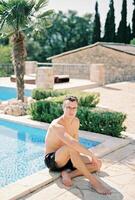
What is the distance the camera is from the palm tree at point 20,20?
38.3 feet

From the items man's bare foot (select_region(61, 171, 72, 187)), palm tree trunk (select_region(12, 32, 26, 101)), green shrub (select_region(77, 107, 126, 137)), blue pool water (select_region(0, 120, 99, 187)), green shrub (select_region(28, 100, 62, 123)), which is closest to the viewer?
man's bare foot (select_region(61, 171, 72, 187))

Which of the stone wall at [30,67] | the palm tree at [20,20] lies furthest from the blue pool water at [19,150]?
the stone wall at [30,67]

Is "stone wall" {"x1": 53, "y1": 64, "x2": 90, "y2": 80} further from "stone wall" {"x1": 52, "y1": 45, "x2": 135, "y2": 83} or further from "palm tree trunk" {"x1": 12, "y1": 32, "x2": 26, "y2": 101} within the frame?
"palm tree trunk" {"x1": 12, "y1": 32, "x2": 26, "y2": 101}

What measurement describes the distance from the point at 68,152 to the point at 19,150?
3104mm

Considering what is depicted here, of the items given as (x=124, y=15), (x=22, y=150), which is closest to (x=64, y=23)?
(x=124, y=15)

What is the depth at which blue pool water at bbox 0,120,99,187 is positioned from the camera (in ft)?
22.0

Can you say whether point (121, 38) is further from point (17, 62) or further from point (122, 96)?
point (17, 62)

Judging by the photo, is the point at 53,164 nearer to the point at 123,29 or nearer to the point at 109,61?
the point at 109,61

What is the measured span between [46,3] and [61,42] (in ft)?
103

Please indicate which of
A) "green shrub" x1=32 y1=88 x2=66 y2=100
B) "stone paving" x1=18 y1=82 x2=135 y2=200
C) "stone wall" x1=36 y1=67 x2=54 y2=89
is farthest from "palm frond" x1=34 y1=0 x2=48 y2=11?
"stone paving" x1=18 y1=82 x2=135 y2=200

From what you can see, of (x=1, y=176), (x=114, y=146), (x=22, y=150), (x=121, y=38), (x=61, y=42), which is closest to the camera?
(x=1, y=176)

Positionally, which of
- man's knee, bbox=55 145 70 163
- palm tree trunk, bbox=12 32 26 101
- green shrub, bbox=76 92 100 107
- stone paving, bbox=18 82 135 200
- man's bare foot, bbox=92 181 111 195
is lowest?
stone paving, bbox=18 82 135 200

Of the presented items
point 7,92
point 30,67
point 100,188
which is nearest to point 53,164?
point 100,188

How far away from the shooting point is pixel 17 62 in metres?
12.3
